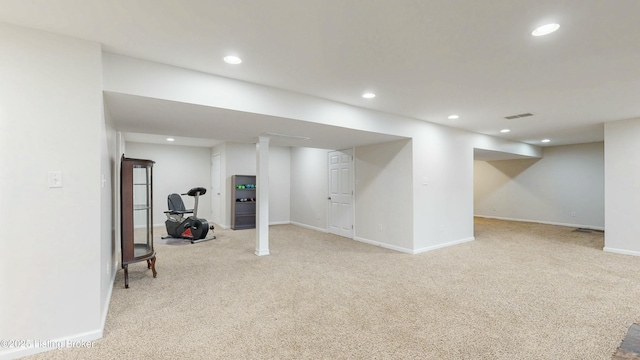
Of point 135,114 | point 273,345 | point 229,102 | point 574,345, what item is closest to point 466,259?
point 574,345

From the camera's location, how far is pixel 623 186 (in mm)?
5230

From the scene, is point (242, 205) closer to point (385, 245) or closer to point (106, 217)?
point (385, 245)

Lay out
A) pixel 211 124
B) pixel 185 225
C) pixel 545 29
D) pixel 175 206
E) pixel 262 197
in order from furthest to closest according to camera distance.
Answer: pixel 175 206 < pixel 185 225 < pixel 262 197 < pixel 211 124 < pixel 545 29

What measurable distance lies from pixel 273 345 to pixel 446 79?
3203mm

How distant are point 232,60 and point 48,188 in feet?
6.08

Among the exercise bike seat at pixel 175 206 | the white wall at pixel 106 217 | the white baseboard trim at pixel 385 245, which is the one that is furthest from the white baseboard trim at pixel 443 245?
the exercise bike seat at pixel 175 206

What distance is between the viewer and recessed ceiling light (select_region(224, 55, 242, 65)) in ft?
9.18

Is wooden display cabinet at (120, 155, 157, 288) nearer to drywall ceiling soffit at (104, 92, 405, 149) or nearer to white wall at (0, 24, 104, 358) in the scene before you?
drywall ceiling soffit at (104, 92, 405, 149)

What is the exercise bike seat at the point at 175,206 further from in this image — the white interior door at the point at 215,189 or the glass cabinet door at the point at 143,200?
→ the glass cabinet door at the point at 143,200

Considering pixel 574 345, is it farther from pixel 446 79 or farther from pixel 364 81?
pixel 364 81

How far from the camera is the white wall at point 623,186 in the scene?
16.7 ft

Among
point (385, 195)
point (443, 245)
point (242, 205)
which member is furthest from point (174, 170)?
point (443, 245)

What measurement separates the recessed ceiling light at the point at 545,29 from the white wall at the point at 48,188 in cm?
354

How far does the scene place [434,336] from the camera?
246 cm
